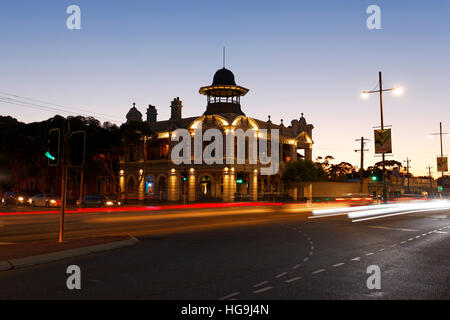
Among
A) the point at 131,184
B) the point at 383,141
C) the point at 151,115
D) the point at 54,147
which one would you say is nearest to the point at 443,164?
the point at 383,141

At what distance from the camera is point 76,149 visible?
12844 millimetres

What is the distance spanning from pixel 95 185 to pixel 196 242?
2179 inches

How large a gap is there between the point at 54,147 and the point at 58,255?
12.1ft

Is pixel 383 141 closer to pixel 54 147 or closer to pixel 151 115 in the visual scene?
pixel 54 147

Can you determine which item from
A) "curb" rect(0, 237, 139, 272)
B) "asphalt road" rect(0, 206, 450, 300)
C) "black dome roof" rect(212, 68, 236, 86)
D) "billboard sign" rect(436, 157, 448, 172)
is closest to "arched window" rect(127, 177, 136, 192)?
"black dome roof" rect(212, 68, 236, 86)

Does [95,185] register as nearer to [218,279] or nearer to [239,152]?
[239,152]

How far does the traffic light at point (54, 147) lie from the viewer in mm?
12617

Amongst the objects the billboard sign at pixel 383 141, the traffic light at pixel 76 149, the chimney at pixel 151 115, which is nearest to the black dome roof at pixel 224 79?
the chimney at pixel 151 115

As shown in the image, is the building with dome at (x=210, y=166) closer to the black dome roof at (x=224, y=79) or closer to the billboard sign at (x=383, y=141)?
the black dome roof at (x=224, y=79)

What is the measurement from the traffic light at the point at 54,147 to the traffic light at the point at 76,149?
38 centimetres

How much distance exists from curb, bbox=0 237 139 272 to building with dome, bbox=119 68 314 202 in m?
34.9

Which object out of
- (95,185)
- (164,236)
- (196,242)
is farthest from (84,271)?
(95,185)

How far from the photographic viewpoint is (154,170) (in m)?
56.1

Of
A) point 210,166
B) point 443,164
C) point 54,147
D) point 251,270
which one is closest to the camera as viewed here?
point 251,270
